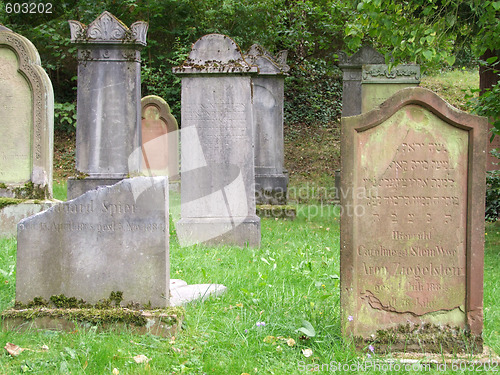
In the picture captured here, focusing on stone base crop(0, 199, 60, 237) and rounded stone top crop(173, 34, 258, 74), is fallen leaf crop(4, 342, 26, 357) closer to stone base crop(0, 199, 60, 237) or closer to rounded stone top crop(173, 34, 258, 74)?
stone base crop(0, 199, 60, 237)

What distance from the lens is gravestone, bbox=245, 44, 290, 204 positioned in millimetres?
11508

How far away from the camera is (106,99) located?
8.41 m

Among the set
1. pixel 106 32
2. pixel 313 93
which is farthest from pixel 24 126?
pixel 313 93

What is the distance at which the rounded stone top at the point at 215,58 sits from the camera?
289 inches

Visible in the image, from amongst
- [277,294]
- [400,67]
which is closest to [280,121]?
[400,67]

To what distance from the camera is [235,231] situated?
298 inches

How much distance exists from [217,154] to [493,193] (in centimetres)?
510

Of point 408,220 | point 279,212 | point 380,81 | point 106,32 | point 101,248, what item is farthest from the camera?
point 279,212

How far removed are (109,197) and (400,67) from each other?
7.71 metres

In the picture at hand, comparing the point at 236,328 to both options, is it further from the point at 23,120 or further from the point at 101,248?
the point at 23,120

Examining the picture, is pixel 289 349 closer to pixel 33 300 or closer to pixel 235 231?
pixel 33 300

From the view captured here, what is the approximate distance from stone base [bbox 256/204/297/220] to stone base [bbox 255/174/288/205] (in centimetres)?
80

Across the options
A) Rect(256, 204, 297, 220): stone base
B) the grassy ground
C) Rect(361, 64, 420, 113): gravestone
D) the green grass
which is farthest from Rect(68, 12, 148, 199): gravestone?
Rect(361, 64, 420, 113): gravestone

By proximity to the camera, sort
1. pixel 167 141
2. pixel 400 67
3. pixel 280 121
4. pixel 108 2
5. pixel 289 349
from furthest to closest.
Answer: pixel 108 2
pixel 167 141
pixel 280 121
pixel 400 67
pixel 289 349
